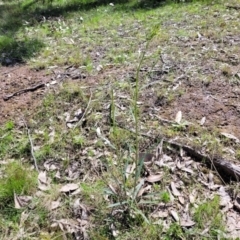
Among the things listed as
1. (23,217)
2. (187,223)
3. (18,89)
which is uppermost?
(18,89)

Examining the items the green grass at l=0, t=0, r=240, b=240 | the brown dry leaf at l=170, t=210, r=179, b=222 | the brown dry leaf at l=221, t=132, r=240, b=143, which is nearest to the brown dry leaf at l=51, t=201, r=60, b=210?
the green grass at l=0, t=0, r=240, b=240

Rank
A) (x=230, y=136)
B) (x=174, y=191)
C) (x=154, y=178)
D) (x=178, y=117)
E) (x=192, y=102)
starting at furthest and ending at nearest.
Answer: (x=192, y=102), (x=178, y=117), (x=230, y=136), (x=154, y=178), (x=174, y=191)

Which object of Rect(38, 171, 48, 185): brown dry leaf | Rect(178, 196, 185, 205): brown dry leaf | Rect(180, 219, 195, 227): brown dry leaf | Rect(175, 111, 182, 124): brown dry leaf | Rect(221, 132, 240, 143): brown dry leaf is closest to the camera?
Rect(180, 219, 195, 227): brown dry leaf

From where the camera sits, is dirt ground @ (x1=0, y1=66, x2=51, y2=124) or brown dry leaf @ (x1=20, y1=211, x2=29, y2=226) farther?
dirt ground @ (x1=0, y1=66, x2=51, y2=124)

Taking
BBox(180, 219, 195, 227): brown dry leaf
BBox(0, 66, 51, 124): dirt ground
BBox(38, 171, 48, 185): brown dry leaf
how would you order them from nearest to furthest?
BBox(180, 219, 195, 227): brown dry leaf → BBox(38, 171, 48, 185): brown dry leaf → BBox(0, 66, 51, 124): dirt ground

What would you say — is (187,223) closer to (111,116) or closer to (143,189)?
(143,189)

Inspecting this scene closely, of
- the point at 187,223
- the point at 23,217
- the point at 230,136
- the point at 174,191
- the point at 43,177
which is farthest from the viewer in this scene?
the point at 230,136

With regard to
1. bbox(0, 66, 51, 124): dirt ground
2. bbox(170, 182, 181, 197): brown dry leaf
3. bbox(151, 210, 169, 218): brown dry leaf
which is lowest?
bbox(151, 210, 169, 218): brown dry leaf

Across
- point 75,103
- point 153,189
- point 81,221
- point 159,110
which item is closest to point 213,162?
point 153,189

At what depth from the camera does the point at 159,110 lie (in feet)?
10.8

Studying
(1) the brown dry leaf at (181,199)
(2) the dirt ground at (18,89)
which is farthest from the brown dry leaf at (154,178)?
(2) the dirt ground at (18,89)

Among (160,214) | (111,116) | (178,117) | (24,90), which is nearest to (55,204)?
(160,214)

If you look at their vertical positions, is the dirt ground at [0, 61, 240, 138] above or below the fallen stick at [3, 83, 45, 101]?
below

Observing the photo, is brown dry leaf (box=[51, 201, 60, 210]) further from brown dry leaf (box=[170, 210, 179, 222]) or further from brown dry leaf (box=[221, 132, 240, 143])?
brown dry leaf (box=[221, 132, 240, 143])
